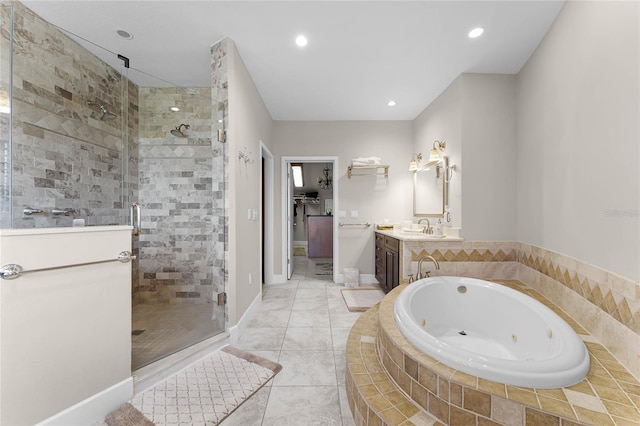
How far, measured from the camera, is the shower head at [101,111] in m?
1.85

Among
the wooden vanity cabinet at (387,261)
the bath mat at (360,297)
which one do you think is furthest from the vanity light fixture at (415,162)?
the bath mat at (360,297)

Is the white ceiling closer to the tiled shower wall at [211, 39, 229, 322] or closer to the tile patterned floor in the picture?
the tiled shower wall at [211, 39, 229, 322]

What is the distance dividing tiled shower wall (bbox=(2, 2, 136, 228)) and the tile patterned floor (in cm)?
157

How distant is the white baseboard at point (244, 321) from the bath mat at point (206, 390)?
0.62 ft

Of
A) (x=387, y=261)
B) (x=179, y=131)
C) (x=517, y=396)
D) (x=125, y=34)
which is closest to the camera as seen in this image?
(x=517, y=396)

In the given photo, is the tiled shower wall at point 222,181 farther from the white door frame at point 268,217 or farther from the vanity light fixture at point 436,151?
the vanity light fixture at point 436,151

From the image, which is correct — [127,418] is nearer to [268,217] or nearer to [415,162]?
[268,217]

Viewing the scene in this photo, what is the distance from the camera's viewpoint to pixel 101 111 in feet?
6.24

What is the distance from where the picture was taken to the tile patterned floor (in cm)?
129

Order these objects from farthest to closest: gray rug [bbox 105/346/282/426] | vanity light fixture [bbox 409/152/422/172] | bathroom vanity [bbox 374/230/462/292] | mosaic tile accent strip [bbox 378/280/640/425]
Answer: vanity light fixture [bbox 409/152/422/172] < bathroom vanity [bbox 374/230/462/292] < gray rug [bbox 105/346/282/426] < mosaic tile accent strip [bbox 378/280/640/425]

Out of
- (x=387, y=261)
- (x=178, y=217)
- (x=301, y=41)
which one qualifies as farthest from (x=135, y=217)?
(x=387, y=261)

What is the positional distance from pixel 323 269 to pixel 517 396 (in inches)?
154

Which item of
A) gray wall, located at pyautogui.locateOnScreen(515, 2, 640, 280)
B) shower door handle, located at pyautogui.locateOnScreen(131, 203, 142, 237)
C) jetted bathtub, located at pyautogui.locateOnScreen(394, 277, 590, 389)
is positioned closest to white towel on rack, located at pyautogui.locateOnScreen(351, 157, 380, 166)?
gray wall, located at pyautogui.locateOnScreen(515, 2, 640, 280)

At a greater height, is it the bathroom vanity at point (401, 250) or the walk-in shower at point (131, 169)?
the walk-in shower at point (131, 169)
